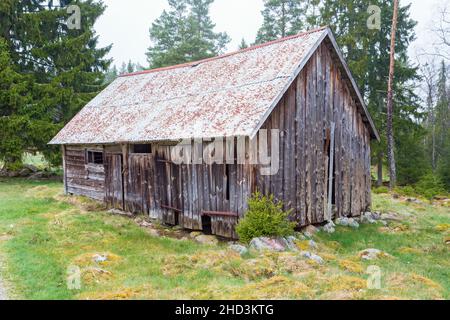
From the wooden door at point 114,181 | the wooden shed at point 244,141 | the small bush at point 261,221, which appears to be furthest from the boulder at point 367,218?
the wooden door at point 114,181

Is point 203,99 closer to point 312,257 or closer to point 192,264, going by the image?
point 192,264

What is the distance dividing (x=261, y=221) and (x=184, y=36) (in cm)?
3896

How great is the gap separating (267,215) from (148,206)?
245 inches

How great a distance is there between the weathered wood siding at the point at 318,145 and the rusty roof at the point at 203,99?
2.62ft

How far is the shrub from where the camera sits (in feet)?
72.4

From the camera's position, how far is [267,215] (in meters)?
11.2

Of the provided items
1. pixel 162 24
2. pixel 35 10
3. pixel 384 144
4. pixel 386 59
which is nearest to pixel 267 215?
pixel 384 144

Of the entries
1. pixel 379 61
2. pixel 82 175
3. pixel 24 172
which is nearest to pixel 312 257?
pixel 82 175

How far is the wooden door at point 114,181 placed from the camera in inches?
669

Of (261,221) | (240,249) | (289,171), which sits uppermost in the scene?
(289,171)

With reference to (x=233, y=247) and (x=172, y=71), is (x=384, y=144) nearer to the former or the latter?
(x=172, y=71)

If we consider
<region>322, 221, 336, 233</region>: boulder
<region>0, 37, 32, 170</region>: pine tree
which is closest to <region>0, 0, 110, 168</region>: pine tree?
<region>0, 37, 32, 170</region>: pine tree

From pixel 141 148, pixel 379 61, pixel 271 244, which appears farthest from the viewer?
pixel 379 61

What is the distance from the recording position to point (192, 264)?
946cm
